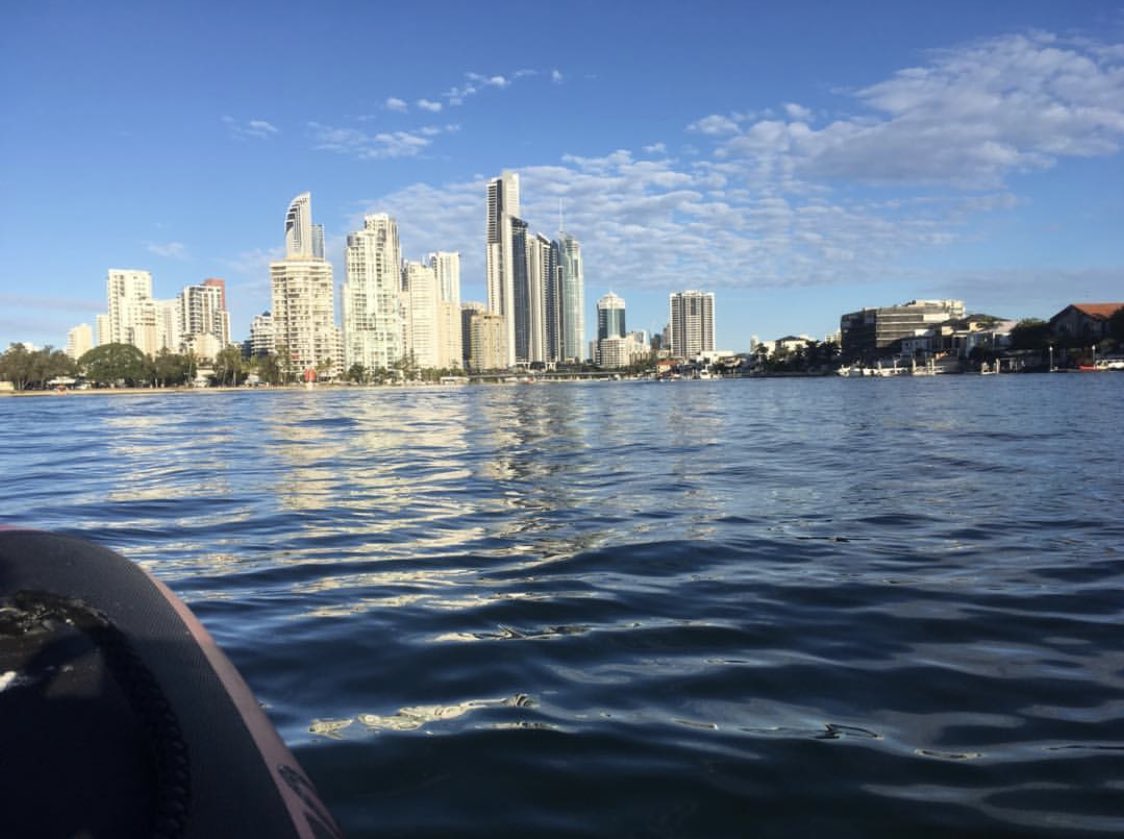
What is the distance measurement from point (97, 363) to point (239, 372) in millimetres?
25656

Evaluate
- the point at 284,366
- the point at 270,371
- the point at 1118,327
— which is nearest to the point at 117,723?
the point at 1118,327

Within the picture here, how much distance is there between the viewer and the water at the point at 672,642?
281cm

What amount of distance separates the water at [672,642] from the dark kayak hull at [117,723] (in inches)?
46.0

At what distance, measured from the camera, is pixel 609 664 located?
414 cm

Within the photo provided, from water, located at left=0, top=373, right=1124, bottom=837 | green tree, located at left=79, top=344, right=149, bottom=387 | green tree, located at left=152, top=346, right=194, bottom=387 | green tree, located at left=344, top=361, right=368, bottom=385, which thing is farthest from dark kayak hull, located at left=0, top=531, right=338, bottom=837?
green tree, located at left=344, top=361, right=368, bottom=385

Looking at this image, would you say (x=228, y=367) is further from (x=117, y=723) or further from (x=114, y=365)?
(x=117, y=723)

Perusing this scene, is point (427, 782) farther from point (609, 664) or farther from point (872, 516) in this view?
point (872, 516)

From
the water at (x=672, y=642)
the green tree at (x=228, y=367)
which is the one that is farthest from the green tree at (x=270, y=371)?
the water at (x=672, y=642)

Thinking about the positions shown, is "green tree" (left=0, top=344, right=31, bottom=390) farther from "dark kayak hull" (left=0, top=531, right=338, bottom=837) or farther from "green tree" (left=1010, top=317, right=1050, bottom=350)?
"green tree" (left=1010, top=317, right=1050, bottom=350)

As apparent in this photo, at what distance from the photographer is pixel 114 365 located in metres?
141

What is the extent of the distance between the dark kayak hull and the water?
3.83ft

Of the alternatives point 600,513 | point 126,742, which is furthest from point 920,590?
point 126,742

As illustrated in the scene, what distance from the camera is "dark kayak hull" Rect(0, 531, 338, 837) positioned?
1.33m

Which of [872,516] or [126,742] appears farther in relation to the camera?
[872,516]
